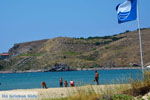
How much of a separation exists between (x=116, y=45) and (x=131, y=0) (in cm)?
16879

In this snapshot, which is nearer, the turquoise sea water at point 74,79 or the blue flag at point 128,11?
the turquoise sea water at point 74,79

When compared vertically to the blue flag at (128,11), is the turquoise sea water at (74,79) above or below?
below

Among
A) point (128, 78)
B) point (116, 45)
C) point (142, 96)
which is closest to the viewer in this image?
point (142, 96)

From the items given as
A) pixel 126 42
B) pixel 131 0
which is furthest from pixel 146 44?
pixel 131 0

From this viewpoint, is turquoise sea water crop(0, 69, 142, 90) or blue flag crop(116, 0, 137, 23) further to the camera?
blue flag crop(116, 0, 137, 23)

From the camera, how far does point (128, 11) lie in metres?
19.5

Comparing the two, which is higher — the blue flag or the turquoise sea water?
the blue flag

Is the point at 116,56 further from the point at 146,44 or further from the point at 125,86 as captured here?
the point at 125,86

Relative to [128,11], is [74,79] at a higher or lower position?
lower

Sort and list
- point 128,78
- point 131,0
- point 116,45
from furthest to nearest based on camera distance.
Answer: point 116,45 < point 131,0 < point 128,78

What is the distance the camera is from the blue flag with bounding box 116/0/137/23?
19.5 meters

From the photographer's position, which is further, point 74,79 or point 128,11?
point 74,79

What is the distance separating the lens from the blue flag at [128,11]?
64.0 feet

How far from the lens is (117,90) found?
15758 millimetres
